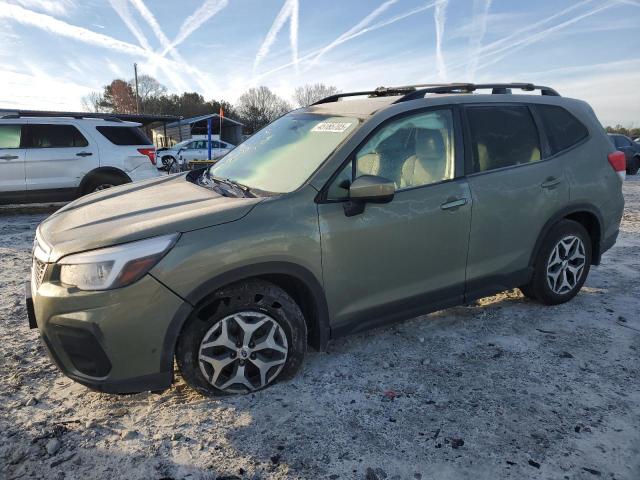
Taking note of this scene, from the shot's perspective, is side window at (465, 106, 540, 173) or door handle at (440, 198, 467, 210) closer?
door handle at (440, 198, 467, 210)

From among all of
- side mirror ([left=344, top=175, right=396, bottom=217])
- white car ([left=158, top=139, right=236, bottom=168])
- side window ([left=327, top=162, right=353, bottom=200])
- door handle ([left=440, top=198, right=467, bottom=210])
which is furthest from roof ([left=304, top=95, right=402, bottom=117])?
white car ([left=158, top=139, right=236, bottom=168])

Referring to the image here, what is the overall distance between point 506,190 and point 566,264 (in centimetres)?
108

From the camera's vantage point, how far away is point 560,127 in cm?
393

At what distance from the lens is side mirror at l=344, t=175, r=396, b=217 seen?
9.09 feet

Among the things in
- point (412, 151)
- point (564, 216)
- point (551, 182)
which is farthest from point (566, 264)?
point (412, 151)

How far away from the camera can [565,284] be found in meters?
4.09

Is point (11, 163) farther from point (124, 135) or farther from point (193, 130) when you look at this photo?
point (193, 130)

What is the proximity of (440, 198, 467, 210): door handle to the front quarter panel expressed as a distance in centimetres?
97

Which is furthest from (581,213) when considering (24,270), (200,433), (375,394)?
(24,270)

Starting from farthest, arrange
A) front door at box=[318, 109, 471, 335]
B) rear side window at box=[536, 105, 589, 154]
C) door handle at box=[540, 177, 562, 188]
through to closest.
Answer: rear side window at box=[536, 105, 589, 154], door handle at box=[540, 177, 562, 188], front door at box=[318, 109, 471, 335]

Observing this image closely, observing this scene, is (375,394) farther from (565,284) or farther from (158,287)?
(565,284)

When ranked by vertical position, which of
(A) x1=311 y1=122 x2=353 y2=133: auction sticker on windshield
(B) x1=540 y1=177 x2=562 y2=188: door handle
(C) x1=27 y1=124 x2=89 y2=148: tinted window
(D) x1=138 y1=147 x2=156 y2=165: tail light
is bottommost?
(B) x1=540 y1=177 x2=562 y2=188: door handle

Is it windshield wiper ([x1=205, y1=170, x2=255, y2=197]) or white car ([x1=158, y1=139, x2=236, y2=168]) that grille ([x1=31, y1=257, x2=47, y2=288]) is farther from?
white car ([x1=158, y1=139, x2=236, y2=168])

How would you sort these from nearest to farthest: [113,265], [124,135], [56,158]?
[113,265] < [56,158] < [124,135]
